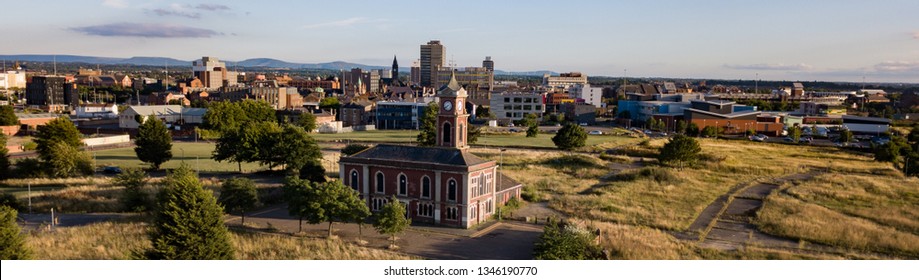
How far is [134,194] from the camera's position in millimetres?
40781

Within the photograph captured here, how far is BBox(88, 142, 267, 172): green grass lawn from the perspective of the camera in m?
61.8

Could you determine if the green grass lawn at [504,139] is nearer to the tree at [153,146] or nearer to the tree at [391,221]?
the tree at [153,146]

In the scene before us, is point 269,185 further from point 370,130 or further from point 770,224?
point 370,130

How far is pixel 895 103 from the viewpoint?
18112cm

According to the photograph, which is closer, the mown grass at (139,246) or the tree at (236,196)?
the mown grass at (139,246)

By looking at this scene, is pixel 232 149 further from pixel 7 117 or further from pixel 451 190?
pixel 7 117

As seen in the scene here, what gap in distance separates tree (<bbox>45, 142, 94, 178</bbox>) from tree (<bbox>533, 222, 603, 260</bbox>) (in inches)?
1607

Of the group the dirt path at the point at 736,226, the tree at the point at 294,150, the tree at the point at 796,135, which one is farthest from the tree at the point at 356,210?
the tree at the point at 796,135

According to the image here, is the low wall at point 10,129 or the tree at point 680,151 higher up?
the tree at point 680,151

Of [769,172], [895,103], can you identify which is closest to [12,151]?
[769,172]

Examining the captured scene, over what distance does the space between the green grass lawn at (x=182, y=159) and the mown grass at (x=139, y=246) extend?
84.9 ft

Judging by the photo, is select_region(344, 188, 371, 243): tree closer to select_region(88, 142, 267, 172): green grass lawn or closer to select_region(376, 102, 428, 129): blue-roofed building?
select_region(88, 142, 267, 172): green grass lawn

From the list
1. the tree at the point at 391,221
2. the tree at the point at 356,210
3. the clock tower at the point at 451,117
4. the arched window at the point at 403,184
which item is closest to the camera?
the tree at the point at 391,221

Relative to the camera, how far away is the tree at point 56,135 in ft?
184
